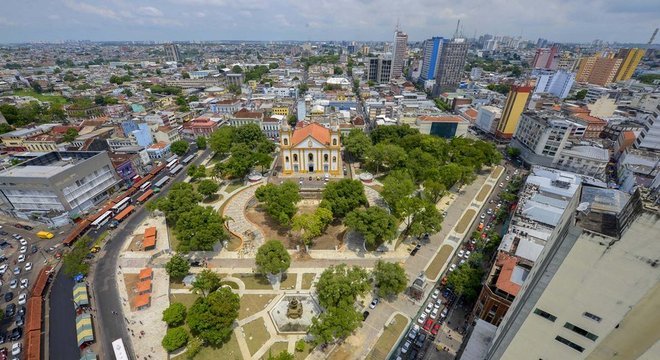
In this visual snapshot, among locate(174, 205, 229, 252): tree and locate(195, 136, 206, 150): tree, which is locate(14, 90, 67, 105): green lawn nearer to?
locate(195, 136, 206, 150): tree

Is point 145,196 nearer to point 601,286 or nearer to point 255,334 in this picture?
point 255,334

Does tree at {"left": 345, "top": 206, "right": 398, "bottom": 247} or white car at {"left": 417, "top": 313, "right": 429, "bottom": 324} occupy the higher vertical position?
tree at {"left": 345, "top": 206, "right": 398, "bottom": 247}

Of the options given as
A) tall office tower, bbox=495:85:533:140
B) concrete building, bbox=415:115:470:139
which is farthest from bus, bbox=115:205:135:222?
tall office tower, bbox=495:85:533:140

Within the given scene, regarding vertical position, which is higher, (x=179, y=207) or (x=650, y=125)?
(x=650, y=125)

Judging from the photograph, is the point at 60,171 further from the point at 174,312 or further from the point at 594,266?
the point at 594,266

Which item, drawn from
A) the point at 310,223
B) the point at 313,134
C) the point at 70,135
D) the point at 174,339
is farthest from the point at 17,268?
the point at 313,134

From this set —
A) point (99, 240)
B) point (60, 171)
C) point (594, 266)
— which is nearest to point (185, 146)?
point (60, 171)

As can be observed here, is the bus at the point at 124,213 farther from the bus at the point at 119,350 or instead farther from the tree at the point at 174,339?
the tree at the point at 174,339
